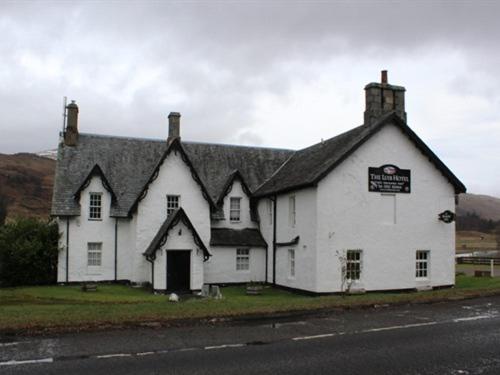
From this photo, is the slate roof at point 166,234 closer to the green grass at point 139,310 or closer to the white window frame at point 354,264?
the green grass at point 139,310

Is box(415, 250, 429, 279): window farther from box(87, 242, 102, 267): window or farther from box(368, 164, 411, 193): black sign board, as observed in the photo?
box(87, 242, 102, 267): window

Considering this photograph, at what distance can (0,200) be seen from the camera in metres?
95.9

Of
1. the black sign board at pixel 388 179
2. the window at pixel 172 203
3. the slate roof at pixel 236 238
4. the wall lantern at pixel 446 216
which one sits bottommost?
the slate roof at pixel 236 238

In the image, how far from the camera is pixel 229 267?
30.7m

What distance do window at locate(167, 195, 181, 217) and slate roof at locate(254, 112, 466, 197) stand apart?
5.03m

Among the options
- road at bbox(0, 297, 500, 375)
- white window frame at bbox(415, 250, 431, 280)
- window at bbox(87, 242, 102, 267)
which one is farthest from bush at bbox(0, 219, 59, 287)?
white window frame at bbox(415, 250, 431, 280)

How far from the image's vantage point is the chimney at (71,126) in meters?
31.7

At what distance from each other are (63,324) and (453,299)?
12.5 meters

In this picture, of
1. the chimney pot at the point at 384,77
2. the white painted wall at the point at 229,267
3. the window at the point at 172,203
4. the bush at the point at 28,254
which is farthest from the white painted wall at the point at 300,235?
the bush at the point at 28,254

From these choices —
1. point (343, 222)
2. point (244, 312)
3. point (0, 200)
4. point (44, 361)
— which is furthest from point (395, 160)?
point (0, 200)

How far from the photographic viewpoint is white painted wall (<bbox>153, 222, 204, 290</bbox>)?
89.9 ft

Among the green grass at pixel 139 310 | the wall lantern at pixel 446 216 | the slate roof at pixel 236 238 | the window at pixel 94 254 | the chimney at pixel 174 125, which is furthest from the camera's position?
the chimney at pixel 174 125

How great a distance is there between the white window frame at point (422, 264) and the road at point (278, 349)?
14.1m

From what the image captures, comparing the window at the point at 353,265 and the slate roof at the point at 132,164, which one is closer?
the window at the point at 353,265
